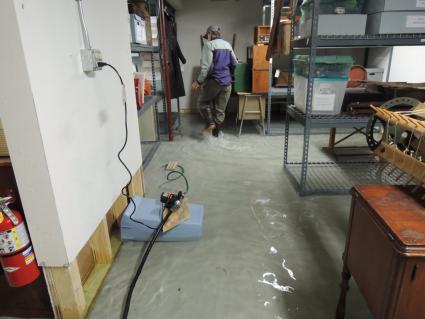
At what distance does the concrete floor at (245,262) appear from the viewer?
1324 millimetres

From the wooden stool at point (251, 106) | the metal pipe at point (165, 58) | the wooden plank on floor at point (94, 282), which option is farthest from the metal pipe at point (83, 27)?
the wooden stool at point (251, 106)

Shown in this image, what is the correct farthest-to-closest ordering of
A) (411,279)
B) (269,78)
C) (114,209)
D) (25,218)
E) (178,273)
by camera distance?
(269,78) < (114,209) < (178,273) < (25,218) < (411,279)

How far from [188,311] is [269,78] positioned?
3.16 metres

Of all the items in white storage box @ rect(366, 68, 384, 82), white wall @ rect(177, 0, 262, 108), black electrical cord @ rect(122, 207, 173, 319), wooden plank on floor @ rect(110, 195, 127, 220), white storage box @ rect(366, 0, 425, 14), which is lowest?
black electrical cord @ rect(122, 207, 173, 319)

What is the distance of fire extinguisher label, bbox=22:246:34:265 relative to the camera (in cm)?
114

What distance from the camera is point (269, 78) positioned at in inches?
152

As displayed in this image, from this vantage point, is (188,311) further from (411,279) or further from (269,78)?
(269,78)

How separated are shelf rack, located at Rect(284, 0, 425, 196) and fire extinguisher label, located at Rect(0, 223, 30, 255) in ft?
4.90

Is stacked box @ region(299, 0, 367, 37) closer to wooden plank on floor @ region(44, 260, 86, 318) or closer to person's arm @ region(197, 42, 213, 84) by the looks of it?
person's arm @ region(197, 42, 213, 84)

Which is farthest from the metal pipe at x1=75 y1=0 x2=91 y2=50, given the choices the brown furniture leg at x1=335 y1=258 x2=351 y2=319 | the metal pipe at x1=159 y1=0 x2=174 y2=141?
the metal pipe at x1=159 y1=0 x2=174 y2=141

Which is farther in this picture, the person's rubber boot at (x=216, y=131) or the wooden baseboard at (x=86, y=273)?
the person's rubber boot at (x=216, y=131)

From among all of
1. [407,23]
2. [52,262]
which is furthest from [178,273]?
[407,23]

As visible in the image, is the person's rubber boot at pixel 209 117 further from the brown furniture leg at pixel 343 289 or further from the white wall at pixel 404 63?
the brown furniture leg at pixel 343 289

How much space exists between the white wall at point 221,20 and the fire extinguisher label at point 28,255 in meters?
4.69
